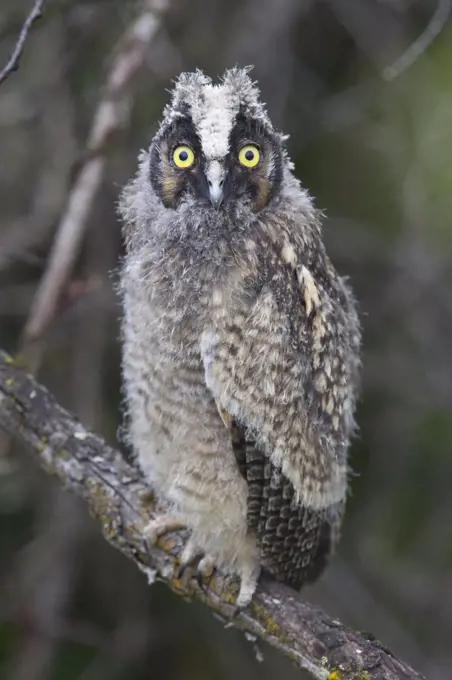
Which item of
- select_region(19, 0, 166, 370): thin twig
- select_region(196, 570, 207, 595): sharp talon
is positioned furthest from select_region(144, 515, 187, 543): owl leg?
select_region(19, 0, 166, 370): thin twig

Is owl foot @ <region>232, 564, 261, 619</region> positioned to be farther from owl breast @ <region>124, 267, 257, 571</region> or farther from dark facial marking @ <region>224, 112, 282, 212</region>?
dark facial marking @ <region>224, 112, 282, 212</region>

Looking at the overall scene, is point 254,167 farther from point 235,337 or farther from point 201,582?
point 201,582

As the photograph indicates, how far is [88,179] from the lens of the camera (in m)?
3.12

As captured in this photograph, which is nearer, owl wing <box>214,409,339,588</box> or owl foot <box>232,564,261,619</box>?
owl wing <box>214,409,339,588</box>

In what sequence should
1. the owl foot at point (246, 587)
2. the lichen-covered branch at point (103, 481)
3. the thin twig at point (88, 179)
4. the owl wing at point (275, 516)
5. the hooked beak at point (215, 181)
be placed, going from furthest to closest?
the thin twig at point (88, 179) < the lichen-covered branch at point (103, 481) < the owl foot at point (246, 587) < the owl wing at point (275, 516) < the hooked beak at point (215, 181)

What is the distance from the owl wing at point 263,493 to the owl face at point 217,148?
1.25 feet

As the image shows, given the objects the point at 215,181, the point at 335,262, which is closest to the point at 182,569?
the point at 215,181

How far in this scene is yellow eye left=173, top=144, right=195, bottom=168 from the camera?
2396 mm

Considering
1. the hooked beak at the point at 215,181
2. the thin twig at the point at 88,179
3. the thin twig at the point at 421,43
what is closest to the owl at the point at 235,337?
the hooked beak at the point at 215,181

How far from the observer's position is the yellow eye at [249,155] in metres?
2.39

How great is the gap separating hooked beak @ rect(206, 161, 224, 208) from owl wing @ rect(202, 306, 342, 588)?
0.35 m

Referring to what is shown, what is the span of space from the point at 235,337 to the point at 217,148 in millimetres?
490

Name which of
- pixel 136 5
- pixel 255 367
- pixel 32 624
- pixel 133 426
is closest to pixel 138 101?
pixel 136 5

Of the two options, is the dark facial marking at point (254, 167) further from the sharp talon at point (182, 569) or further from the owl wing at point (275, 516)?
the sharp talon at point (182, 569)
